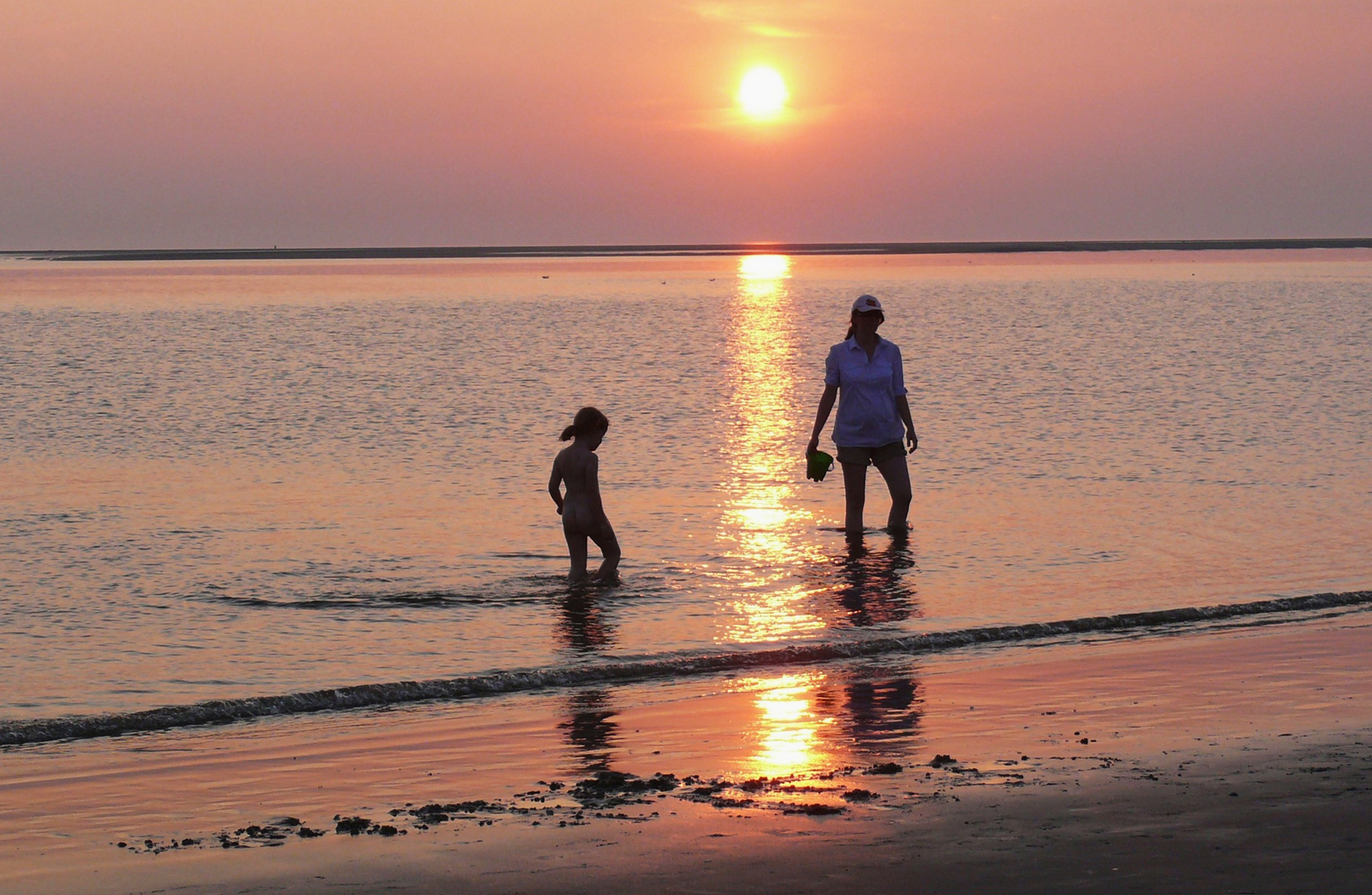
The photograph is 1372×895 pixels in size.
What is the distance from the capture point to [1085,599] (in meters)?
10.7

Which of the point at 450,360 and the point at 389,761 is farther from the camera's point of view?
the point at 450,360

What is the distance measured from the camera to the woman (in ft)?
41.0

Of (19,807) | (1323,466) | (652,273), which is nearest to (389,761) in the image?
(19,807)

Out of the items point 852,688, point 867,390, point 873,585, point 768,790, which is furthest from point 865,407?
point 768,790

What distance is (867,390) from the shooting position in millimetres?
12562

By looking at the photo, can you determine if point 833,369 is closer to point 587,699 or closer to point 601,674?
point 601,674

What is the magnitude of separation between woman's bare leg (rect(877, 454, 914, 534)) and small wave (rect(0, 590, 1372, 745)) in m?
3.23

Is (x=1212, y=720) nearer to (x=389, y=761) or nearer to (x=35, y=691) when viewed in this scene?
(x=389, y=761)

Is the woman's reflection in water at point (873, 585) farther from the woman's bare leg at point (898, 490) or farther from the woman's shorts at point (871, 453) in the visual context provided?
the woman's shorts at point (871, 453)

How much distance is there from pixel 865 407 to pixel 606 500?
13.2ft

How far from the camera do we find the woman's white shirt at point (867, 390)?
12516 mm

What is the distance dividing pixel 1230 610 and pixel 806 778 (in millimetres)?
5000

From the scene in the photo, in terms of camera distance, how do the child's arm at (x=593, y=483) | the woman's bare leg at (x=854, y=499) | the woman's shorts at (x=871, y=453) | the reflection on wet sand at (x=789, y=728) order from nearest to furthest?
the reflection on wet sand at (x=789, y=728) < the child's arm at (x=593, y=483) < the woman's shorts at (x=871, y=453) < the woman's bare leg at (x=854, y=499)

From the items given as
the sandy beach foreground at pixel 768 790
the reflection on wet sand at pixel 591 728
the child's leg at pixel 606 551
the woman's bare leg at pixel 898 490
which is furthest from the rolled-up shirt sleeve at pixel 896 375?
the reflection on wet sand at pixel 591 728
